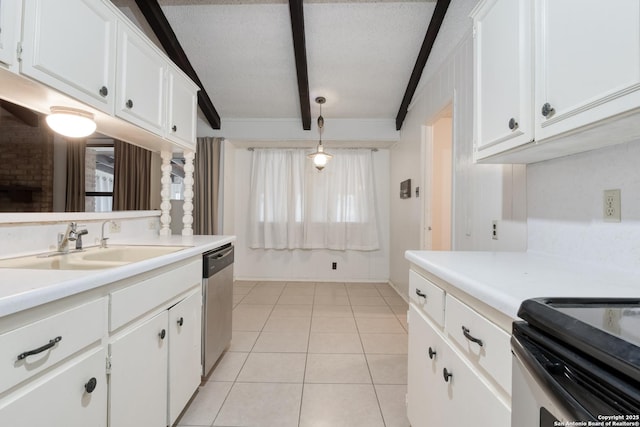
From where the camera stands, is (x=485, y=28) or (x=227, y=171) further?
(x=227, y=171)

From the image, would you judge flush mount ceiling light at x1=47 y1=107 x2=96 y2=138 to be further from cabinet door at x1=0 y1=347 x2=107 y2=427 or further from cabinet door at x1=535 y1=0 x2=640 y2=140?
cabinet door at x1=535 y1=0 x2=640 y2=140

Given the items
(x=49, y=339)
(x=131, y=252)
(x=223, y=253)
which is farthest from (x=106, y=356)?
(x=223, y=253)

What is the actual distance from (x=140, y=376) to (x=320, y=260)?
360 cm

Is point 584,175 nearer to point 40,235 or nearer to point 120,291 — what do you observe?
point 120,291

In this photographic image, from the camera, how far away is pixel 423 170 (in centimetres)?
308

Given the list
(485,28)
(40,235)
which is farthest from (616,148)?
(40,235)

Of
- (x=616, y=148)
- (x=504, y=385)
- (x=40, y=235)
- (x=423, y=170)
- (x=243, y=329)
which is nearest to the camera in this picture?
(x=504, y=385)

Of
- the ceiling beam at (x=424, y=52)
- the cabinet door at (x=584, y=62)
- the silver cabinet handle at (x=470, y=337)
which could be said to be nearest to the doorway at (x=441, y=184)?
the ceiling beam at (x=424, y=52)

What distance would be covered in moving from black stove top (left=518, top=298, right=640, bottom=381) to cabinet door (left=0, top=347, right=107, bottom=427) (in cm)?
121

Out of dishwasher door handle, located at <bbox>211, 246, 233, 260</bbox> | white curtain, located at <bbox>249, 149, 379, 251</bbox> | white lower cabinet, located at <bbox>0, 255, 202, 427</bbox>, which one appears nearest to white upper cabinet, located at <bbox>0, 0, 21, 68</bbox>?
white lower cabinet, located at <bbox>0, 255, 202, 427</bbox>

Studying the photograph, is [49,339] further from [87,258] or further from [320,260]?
[320,260]

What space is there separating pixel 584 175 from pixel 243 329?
280 centimetres

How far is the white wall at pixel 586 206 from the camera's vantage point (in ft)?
3.18

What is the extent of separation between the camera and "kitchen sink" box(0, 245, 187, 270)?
1.25m
